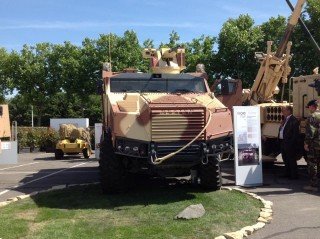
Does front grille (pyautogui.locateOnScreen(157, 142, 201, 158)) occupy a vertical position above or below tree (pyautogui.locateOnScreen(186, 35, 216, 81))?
below

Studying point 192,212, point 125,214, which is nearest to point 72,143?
point 125,214

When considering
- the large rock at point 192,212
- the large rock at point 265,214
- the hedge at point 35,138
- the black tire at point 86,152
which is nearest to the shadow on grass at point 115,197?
the large rock at point 192,212

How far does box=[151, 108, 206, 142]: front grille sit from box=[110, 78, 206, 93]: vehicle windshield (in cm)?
183

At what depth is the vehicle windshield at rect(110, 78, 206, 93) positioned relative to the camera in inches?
392

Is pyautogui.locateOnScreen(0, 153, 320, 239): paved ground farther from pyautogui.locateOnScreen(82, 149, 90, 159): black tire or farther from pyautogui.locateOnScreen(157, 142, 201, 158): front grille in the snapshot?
pyautogui.locateOnScreen(82, 149, 90, 159): black tire

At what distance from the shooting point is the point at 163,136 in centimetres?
809

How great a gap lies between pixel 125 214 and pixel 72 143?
1621cm

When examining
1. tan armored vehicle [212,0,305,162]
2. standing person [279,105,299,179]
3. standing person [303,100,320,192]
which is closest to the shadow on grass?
standing person [303,100,320,192]

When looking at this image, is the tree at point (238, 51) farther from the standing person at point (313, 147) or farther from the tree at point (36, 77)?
the standing person at point (313, 147)

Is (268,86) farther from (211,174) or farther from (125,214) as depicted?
(125,214)

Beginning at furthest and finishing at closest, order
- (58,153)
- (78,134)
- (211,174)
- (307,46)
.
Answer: (307,46), (78,134), (58,153), (211,174)

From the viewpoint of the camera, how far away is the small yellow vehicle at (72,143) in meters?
23.0

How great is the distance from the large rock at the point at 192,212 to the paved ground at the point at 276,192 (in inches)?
37.4

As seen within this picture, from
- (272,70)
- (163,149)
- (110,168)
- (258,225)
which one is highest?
(272,70)
